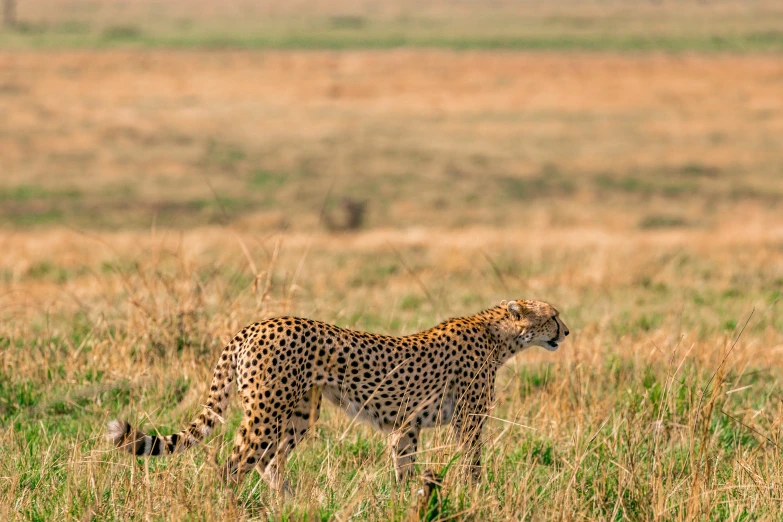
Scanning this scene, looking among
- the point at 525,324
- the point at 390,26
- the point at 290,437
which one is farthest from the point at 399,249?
the point at 390,26

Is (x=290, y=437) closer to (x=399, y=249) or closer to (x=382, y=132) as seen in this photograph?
(x=399, y=249)

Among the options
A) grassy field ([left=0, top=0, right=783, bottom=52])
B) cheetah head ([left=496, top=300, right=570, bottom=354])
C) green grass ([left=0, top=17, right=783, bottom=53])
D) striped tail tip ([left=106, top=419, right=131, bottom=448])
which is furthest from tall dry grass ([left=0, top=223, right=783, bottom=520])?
grassy field ([left=0, top=0, right=783, bottom=52])

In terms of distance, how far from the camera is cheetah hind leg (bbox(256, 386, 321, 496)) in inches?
163

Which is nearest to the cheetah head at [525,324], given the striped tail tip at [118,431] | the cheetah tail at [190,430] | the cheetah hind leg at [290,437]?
the cheetah hind leg at [290,437]

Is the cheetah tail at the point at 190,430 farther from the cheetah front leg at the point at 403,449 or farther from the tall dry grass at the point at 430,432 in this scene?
the cheetah front leg at the point at 403,449

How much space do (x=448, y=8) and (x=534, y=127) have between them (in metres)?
78.2

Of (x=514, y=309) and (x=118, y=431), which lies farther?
(x=514, y=309)

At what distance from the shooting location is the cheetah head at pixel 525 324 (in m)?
5.02

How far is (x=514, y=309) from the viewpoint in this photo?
5004 millimetres

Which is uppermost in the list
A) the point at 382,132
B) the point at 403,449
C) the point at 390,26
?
the point at 403,449

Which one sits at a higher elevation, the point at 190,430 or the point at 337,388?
the point at 337,388

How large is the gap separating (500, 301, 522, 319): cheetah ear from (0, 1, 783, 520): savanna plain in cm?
50

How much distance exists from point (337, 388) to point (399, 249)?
30.6ft

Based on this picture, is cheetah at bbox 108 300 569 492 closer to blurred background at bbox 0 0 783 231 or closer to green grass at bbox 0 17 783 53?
blurred background at bbox 0 0 783 231
